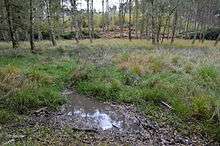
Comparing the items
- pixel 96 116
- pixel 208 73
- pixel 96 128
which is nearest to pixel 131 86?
pixel 96 116

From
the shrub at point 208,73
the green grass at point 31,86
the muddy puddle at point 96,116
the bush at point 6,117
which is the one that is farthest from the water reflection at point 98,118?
the shrub at point 208,73

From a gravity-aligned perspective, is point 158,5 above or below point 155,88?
above

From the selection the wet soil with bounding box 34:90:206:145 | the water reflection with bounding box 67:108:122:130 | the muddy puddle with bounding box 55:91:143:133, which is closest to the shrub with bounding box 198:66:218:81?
the wet soil with bounding box 34:90:206:145

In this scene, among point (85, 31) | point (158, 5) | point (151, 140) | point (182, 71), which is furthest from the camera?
point (85, 31)

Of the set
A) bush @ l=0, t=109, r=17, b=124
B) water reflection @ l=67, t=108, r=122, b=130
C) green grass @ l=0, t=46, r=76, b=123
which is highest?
green grass @ l=0, t=46, r=76, b=123

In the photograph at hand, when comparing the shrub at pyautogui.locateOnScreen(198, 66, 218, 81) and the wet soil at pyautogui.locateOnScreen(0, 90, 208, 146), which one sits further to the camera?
the shrub at pyautogui.locateOnScreen(198, 66, 218, 81)

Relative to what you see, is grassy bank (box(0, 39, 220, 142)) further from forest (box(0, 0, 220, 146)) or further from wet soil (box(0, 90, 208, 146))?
wet soil (box(0, 90, 208, 146))

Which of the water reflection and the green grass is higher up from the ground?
the green grass

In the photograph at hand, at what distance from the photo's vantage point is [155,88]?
15.5m

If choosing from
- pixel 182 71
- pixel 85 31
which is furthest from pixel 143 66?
pixel 85 31

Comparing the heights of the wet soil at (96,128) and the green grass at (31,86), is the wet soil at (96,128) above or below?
→ below

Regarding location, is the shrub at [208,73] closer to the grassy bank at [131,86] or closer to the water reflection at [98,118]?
the grassy bank at [131,86]

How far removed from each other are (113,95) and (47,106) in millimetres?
3094

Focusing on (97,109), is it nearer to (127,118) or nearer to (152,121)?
(127,118)
